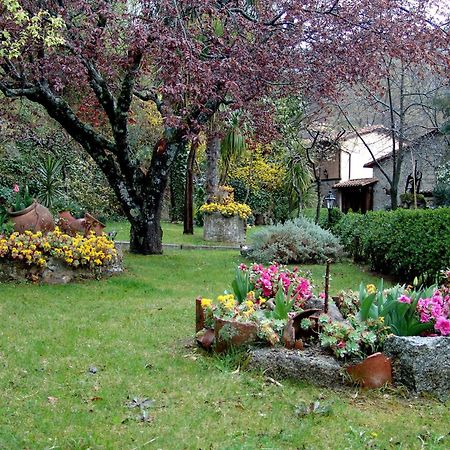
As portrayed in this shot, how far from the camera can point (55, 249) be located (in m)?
7.77

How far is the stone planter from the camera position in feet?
49.2

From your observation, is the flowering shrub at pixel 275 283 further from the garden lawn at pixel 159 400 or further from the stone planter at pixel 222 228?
the stone planter at pixel 222 228

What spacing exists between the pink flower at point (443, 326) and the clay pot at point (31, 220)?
20.7ft

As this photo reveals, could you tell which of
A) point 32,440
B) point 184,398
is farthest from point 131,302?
point 32,440

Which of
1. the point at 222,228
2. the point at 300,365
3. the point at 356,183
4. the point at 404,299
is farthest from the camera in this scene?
the point at 356,183

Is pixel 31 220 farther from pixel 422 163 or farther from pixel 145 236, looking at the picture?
pixel 422 163

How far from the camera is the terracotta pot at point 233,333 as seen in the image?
4.18m

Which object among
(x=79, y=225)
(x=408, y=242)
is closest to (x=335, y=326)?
(x=408, y=242)

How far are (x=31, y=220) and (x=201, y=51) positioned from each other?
360 cm

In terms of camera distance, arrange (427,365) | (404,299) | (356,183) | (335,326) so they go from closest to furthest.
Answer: (427,365)
(335,326)
(404,299)
(356,183)

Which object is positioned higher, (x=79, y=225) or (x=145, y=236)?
(x=79, y=225)

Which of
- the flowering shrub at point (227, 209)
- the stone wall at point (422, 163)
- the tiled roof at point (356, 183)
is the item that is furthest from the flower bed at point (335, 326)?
the tiled roof at point (356, 183)

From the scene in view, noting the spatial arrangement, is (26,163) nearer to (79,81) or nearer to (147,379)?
(79,81)

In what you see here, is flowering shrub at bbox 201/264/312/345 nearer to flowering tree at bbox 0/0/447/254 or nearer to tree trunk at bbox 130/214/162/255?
flowering tree at bbox 0/0/447/254
